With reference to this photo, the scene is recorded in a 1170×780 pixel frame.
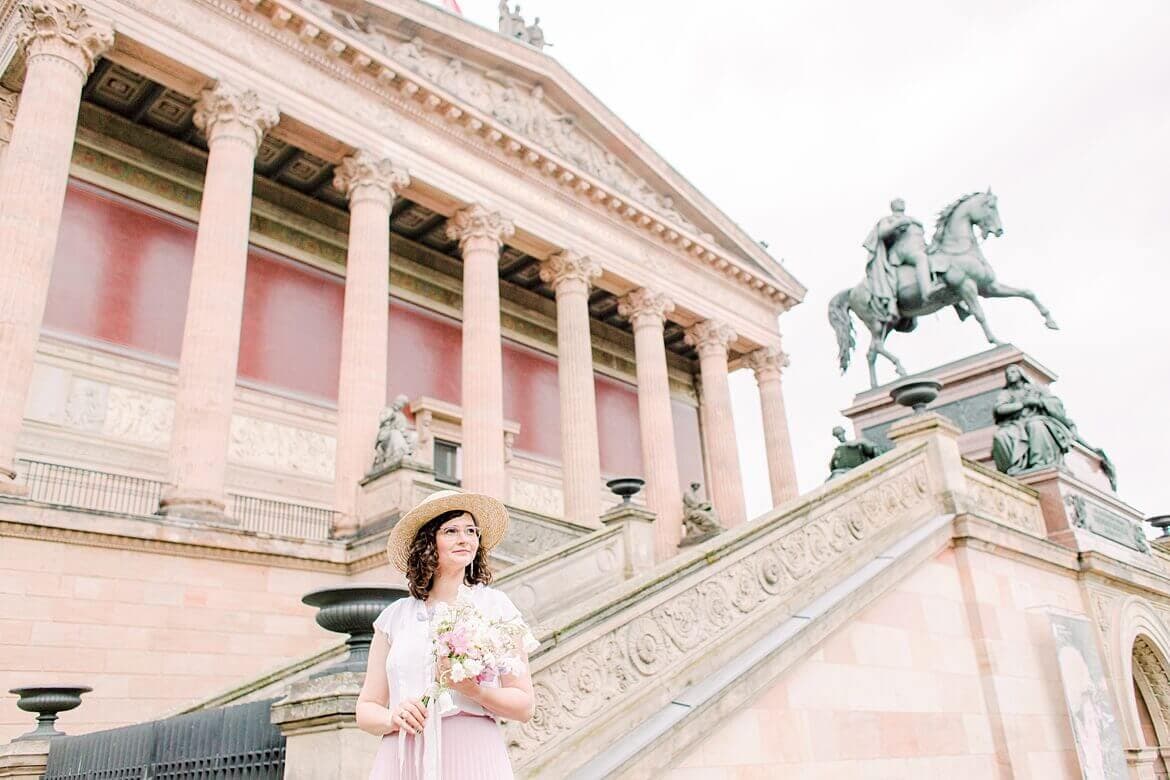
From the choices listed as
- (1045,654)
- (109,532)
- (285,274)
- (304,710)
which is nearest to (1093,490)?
(1045,654)

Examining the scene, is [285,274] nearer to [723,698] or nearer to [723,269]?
[723,269]

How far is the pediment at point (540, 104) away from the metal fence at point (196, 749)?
54.1ft

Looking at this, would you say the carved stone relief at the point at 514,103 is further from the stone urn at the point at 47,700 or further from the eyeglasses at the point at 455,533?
the eyeglasses at the point at 455,533

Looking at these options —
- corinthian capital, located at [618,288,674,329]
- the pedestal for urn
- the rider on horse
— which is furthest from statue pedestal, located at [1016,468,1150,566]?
corinthian capital, located at [618,288,674,329]

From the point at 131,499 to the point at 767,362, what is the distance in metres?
20.2

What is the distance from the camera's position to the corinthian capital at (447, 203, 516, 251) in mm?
21453

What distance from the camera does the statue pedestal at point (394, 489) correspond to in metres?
15.3

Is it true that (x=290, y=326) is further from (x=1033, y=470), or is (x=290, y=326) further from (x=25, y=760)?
(x=1033, y=470)

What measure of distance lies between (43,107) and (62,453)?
247 inches

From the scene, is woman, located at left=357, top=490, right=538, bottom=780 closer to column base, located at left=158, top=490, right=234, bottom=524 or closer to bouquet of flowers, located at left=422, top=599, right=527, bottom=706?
bouquet of flowers, located at left=422, top=599, right=527, bottom=706

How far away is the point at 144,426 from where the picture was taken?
1794 centimetres

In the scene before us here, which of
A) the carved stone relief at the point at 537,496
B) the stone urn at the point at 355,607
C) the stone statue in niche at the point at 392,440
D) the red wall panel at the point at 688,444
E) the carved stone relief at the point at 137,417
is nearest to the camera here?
the stone urn at the point at 355,607

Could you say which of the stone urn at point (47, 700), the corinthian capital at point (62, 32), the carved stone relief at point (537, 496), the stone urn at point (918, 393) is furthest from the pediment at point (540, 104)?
the stone urn at point (47, 700)

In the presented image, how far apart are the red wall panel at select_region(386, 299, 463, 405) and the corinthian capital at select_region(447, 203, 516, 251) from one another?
3.26m
